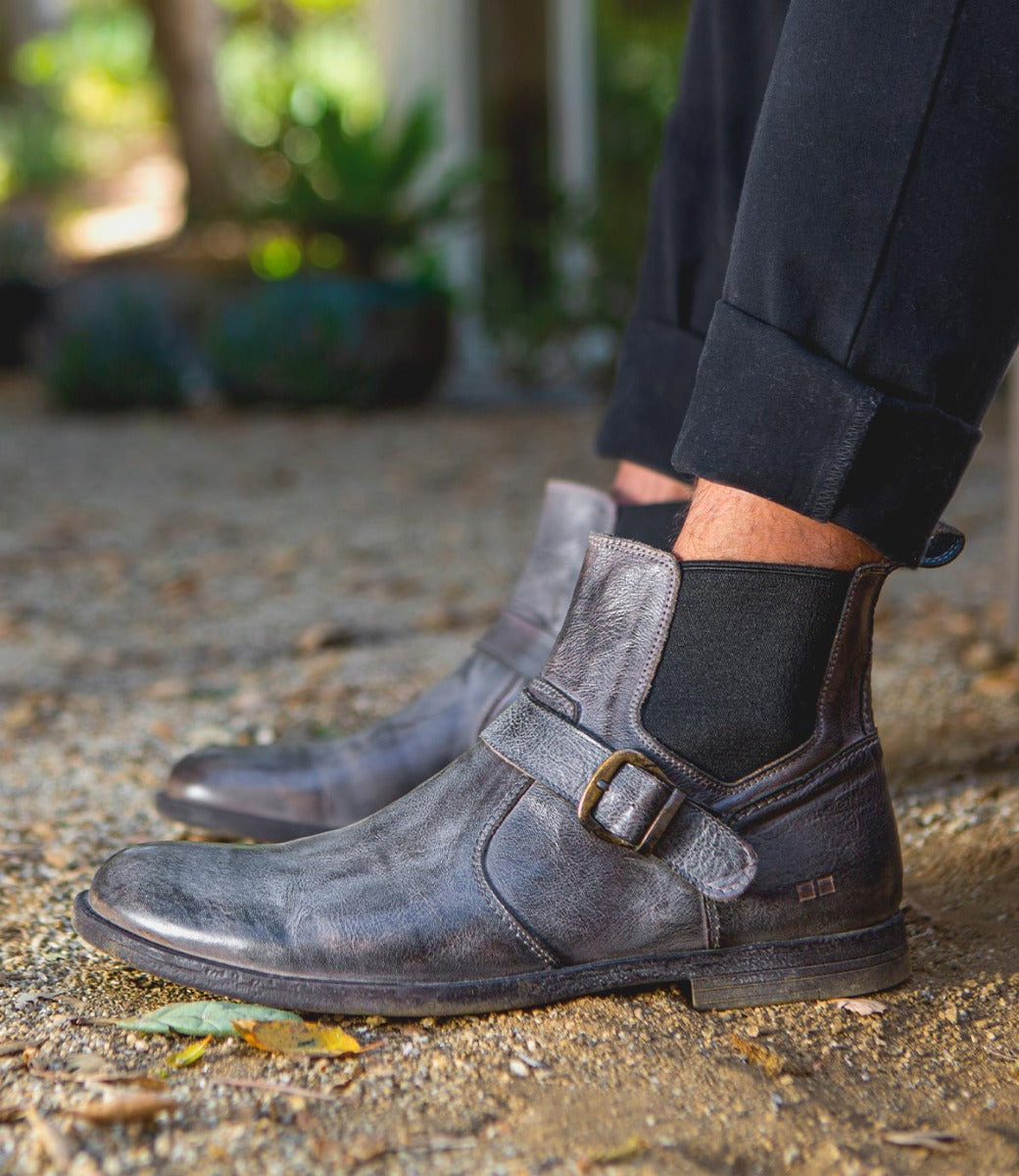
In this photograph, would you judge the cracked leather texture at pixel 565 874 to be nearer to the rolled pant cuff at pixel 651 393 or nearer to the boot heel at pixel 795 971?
the boot heel at pixel 795 971

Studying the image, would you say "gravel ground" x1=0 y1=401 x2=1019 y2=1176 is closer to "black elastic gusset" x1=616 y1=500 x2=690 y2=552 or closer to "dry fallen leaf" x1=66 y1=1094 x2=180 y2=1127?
"dry fallen leaf" x1=66 y1=1094 x2=180 y2=1127

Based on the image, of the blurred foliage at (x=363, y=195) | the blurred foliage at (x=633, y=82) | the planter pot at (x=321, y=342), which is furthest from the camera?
the blurred foliage at (x=633, y=82)

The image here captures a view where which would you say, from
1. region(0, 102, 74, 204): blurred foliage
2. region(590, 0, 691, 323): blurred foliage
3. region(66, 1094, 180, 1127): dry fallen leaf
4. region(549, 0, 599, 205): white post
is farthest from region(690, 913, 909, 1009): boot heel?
region(0, 102, 74, 204): blurred foliage

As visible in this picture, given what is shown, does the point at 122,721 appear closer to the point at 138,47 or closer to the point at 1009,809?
the point at 1009,809

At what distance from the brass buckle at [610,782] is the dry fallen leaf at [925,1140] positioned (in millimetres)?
234

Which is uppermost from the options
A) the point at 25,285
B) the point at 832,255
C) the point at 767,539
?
the point at 832,255

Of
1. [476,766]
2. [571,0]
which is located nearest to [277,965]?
[476,766]

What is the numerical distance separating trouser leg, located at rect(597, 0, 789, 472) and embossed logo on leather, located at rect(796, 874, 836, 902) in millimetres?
443

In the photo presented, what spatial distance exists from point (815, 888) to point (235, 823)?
560mm

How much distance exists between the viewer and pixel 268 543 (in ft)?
9.73

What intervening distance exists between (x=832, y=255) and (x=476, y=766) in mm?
433

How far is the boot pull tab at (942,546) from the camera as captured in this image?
902 mm

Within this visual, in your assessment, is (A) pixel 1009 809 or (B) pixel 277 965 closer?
(B) pixel 277 965

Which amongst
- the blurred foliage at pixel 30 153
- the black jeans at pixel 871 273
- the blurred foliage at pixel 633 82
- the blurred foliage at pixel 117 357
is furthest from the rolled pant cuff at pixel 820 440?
the blurred foliage at pixel 30 153
